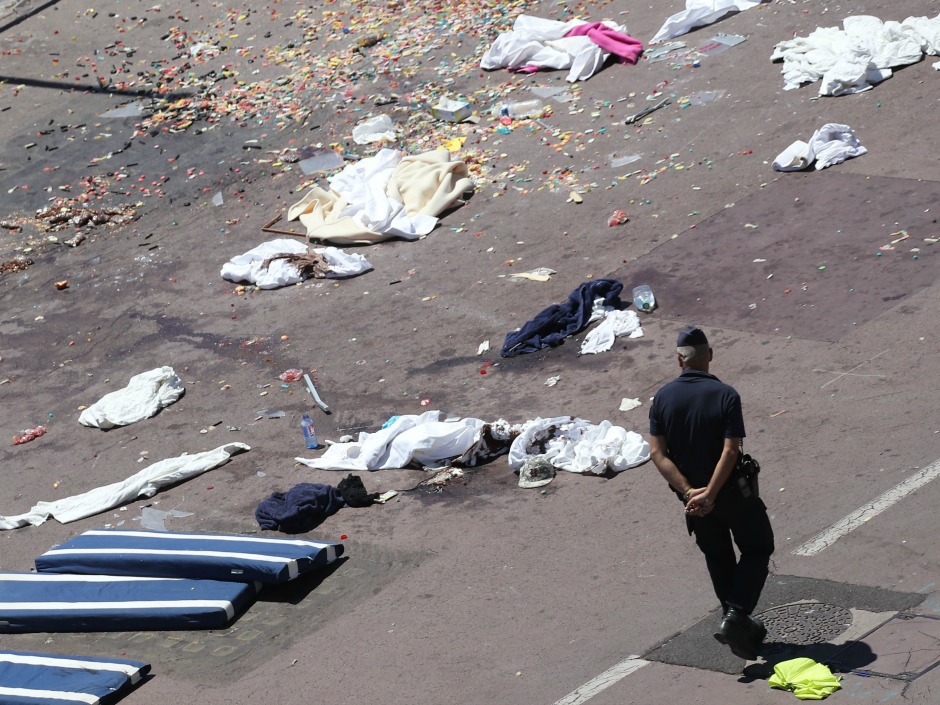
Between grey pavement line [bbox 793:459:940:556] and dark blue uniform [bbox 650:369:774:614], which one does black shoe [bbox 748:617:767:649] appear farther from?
grey pavement line [bbox 793:459:940:556]

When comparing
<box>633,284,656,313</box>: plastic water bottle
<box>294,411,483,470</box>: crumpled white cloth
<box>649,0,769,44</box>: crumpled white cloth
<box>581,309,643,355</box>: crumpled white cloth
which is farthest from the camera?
<box>649,0,769,44</box>: crumpled white cloth

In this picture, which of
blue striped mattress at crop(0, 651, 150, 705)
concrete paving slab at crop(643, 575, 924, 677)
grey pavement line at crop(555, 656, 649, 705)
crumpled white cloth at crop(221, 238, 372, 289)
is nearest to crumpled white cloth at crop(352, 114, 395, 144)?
crumpled white cloth at crop(221, 238, 372, 289)

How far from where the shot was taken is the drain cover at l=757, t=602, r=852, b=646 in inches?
220

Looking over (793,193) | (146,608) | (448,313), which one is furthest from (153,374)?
(793,193)

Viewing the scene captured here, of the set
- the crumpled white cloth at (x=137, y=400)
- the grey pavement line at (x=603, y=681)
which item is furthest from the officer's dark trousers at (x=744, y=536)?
the crumpled white cloth at (x=137, y=400)

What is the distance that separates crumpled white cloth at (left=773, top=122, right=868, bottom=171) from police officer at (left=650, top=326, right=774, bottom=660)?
23.2ft

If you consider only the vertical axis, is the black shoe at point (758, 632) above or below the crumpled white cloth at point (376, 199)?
above

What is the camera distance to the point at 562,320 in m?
10.6

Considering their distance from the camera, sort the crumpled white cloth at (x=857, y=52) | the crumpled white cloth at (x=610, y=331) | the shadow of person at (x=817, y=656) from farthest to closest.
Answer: the crumpled white cloth at (x=857, y=52), the crumpled white cloth at (x=610, y=331), the shadow of person at (x=817, y=656)

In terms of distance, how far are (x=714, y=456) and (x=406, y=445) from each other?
13.5 feet

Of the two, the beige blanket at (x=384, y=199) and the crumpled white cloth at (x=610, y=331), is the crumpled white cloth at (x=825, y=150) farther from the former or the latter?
the beige blanket at (x=384, y=199)

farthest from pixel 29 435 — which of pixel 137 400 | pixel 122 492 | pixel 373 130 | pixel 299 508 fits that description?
pixel 373 130

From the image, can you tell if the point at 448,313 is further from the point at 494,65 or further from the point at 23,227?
the point at 23,227

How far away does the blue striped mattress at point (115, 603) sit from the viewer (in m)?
7.56
